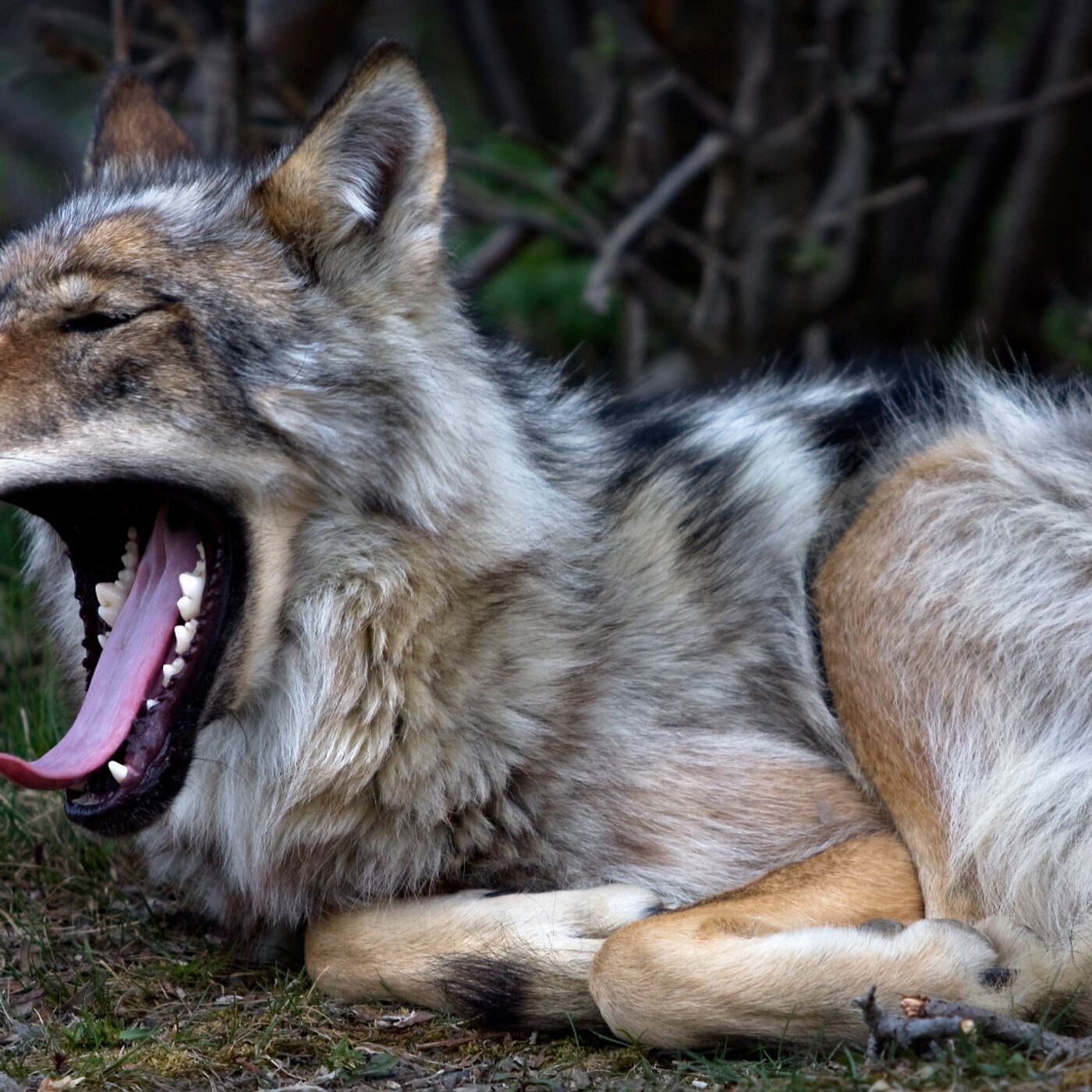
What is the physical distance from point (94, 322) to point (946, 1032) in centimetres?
230

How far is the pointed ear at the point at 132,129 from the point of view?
Result: 4129 mm

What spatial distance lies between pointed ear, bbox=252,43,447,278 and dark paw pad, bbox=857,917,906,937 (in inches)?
70.4

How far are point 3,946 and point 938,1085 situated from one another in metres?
2.28

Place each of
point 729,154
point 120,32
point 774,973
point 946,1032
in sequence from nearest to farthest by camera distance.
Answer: point 946,1032 → point 774,973 → point 120,32 → point 729,154

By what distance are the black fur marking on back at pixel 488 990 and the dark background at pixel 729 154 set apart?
306 cm

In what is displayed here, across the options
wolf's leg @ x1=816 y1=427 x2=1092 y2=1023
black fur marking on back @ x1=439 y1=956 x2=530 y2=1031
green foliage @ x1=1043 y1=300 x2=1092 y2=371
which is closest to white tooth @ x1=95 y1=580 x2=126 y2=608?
black fur marking on back @ x1=439 y1=956 x2=530 y2=1031

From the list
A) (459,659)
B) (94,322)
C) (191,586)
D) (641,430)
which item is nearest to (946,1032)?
(459,659)

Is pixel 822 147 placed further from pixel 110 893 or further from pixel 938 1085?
pixel 938 1085

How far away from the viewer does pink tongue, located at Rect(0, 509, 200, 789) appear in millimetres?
3068

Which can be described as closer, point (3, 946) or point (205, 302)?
point (205, 302)

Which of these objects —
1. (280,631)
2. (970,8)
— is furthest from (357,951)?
(970,8)

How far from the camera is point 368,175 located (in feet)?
10.9

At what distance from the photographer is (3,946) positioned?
358 cm

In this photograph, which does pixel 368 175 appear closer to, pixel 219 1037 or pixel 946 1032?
pixel 219 1037
